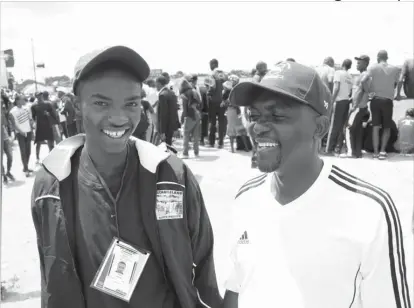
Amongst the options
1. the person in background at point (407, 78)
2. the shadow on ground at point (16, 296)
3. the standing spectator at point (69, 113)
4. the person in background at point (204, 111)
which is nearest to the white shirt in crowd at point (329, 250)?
the shadow on ground at point (16, 296)

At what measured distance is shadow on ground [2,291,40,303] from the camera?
404 cm

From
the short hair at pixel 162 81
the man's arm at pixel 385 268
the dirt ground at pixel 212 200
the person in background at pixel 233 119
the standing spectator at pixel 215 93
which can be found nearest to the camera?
the man's arm at pixel 385 268

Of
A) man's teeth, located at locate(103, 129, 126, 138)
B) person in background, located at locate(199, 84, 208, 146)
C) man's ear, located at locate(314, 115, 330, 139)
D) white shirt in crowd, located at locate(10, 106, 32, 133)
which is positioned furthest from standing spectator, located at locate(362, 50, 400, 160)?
man's teeth, located at locate(103, 129, 126, 138)

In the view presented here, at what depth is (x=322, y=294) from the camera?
155 centimetres

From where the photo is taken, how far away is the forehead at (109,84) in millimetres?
1839

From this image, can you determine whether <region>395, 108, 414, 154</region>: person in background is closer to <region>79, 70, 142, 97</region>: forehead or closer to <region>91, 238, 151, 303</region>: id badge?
<region>79, 70, 142, 97</region>: forehead

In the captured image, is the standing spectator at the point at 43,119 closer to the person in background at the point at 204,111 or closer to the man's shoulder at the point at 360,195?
the person in background at the point at 204,111

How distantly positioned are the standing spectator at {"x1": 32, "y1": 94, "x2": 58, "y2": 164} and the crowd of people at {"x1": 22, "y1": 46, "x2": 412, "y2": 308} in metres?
8.18

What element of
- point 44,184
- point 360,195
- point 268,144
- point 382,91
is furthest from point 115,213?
point 382,91

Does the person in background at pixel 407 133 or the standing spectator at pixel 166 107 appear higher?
the standing spectator at pixel 166 107

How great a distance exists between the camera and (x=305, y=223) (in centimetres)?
160


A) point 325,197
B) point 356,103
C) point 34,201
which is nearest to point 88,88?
point 34,201

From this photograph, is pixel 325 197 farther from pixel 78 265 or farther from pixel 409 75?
pixel 409 75

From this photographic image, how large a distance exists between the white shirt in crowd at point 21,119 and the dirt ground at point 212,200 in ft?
3.44
